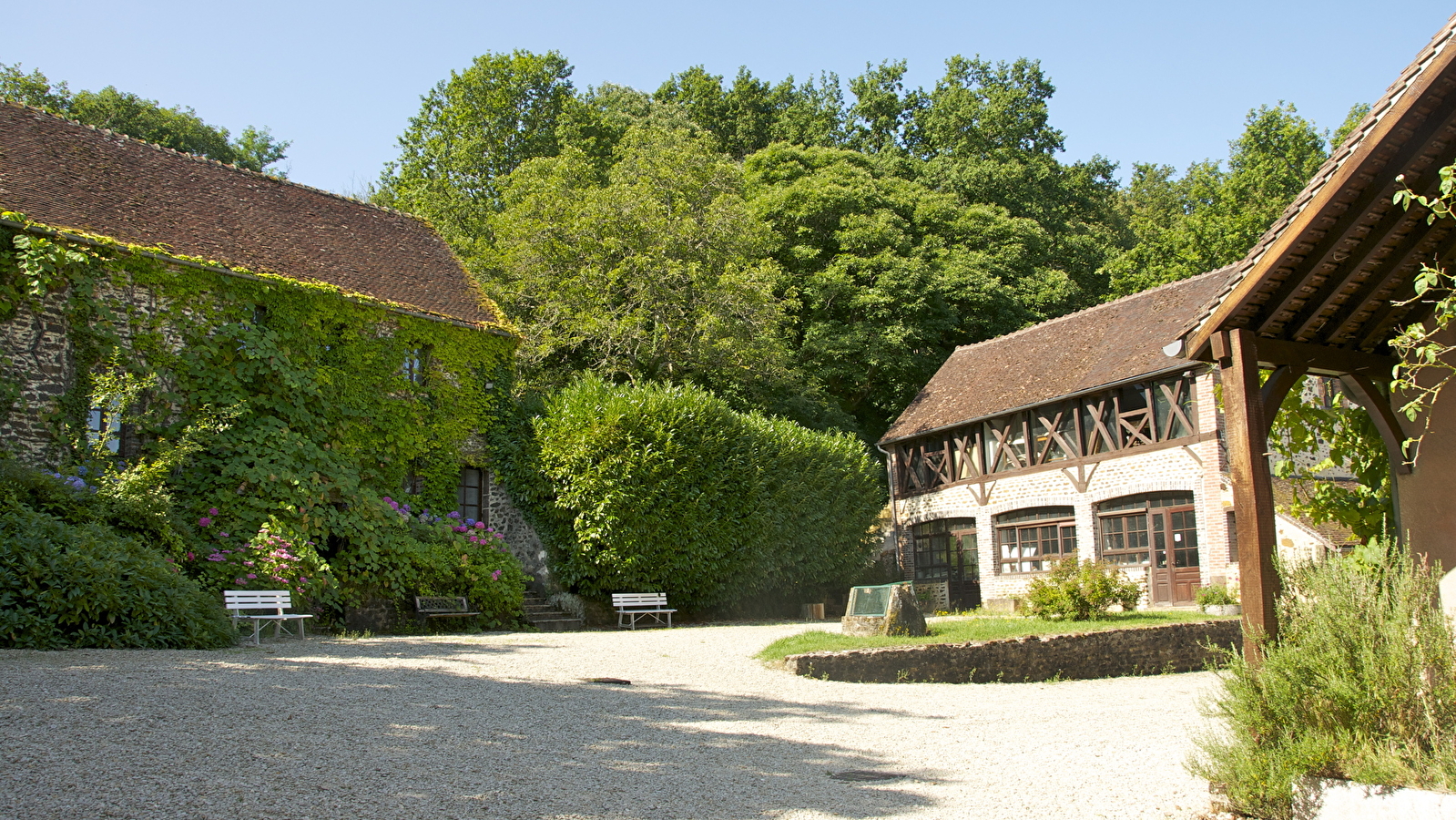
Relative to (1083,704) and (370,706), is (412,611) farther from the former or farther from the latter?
(1083,704)

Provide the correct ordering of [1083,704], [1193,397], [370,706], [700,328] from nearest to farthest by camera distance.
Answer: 1. [370,706]
2. [1083,704]
3. [1193,397]
4. [700,328]

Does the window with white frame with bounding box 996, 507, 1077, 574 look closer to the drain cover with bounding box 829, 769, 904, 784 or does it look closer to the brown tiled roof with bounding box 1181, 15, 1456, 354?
the brown tiled roof with bounding box 1181, 15, 1456, 354

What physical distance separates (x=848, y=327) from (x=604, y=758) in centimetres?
2365

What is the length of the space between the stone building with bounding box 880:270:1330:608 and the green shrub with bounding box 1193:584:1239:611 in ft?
2.31

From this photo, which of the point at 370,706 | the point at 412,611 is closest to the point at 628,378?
the point at 412,611

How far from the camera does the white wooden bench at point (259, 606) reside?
11.3 metres

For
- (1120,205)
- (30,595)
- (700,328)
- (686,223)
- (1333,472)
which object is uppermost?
(1120,205)

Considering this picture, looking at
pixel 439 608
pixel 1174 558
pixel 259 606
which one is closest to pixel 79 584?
pixel 259 606

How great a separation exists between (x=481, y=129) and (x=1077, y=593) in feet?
82.4

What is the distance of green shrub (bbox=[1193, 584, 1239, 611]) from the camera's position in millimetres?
16375

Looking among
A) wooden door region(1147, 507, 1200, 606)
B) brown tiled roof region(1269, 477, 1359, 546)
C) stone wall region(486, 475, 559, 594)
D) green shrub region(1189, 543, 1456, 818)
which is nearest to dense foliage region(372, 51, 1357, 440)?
stone wall region(486, 475, 559, 594)

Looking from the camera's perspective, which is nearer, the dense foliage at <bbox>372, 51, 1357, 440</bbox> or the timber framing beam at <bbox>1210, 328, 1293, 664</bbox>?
the timber framing beam at <bbox>1210, 328, 1293, 664</bbox>

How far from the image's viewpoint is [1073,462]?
68.0 ft

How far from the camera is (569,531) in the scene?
1706 centimetres
